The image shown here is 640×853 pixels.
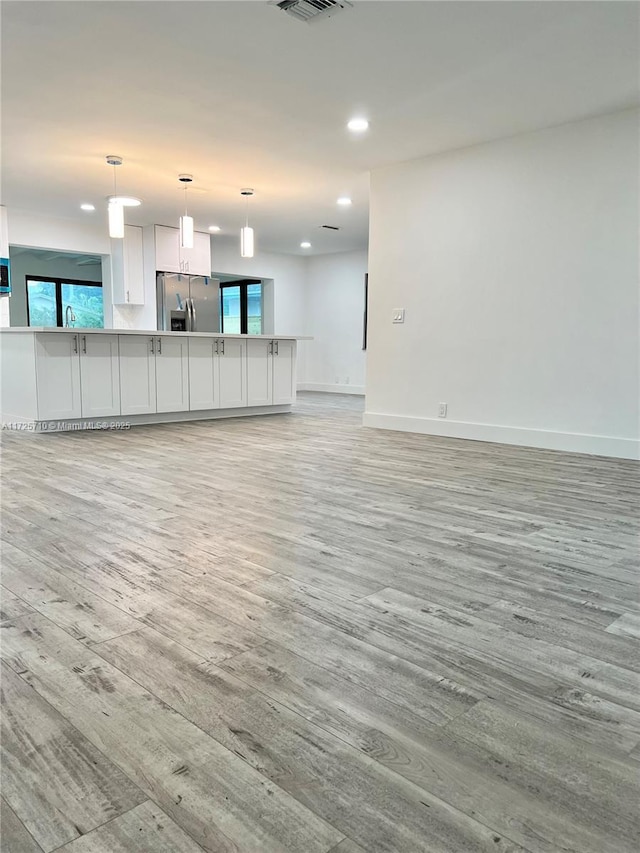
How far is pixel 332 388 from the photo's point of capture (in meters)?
11.1

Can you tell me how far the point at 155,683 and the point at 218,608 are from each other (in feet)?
1.40

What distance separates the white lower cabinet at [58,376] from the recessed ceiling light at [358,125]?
9.95ft

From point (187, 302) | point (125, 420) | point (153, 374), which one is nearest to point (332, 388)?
point (187, 302)

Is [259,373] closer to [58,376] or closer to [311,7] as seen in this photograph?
[58,376]

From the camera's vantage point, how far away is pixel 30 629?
1691 mm

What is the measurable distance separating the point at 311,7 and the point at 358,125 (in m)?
1.72

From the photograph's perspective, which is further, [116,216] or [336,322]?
[336,322]

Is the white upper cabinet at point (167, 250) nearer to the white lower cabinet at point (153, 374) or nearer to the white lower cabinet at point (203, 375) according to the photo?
the white lower cabinet at point (203, 375)

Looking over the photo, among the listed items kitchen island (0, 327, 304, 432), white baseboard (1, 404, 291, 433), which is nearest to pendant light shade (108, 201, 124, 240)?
kitchen island (0, 327, 304, 432)

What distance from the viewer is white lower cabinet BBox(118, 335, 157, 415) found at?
602cm

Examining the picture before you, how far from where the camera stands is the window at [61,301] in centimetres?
1142

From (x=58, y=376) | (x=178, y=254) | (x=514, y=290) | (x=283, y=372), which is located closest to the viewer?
(x=514, y=290)

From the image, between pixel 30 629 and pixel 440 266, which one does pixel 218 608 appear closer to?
pixel 30 629

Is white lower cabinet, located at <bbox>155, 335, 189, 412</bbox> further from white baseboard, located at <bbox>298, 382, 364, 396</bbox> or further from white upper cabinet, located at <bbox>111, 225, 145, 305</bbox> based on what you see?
white baseboard, located at <bbox>298, 382, 364, 396</bbox>
